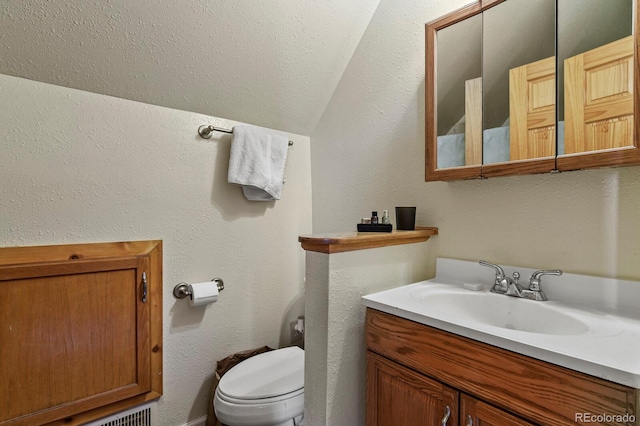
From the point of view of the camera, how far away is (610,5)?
898 mm

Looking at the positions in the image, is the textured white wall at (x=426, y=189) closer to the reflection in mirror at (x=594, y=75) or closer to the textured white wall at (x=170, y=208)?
the reflection in mirror at (x=594, y=75)

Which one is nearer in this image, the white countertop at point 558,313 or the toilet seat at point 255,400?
the white countertop at point 558,313

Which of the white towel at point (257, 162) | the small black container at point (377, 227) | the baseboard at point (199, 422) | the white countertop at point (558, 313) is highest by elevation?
the white towel at point (257, 162)

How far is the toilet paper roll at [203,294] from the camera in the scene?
1479mm

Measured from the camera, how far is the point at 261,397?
48.3 inches

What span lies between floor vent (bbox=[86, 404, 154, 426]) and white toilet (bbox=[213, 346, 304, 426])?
14.9 inches

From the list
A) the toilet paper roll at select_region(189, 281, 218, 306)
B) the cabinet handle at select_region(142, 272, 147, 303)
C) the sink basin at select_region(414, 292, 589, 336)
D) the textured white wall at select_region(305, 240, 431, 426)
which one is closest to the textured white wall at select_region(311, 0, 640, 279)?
the sink basin at select_region(414, 292, 589, 336)

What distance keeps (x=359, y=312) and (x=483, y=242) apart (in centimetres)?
59

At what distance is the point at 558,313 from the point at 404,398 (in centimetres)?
53

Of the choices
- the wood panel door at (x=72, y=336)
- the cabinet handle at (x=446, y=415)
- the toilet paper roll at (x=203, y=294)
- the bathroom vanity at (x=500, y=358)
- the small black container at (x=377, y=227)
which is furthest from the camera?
the toilet paper roll at (x=203, y=294)

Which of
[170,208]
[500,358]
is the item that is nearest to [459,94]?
[500,358]

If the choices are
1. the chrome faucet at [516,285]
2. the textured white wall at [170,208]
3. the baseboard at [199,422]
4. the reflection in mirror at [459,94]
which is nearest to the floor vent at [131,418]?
the textured white wall at [170,208]

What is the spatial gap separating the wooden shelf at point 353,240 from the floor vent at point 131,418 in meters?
1.15

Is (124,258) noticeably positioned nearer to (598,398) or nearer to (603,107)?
(598,398)
